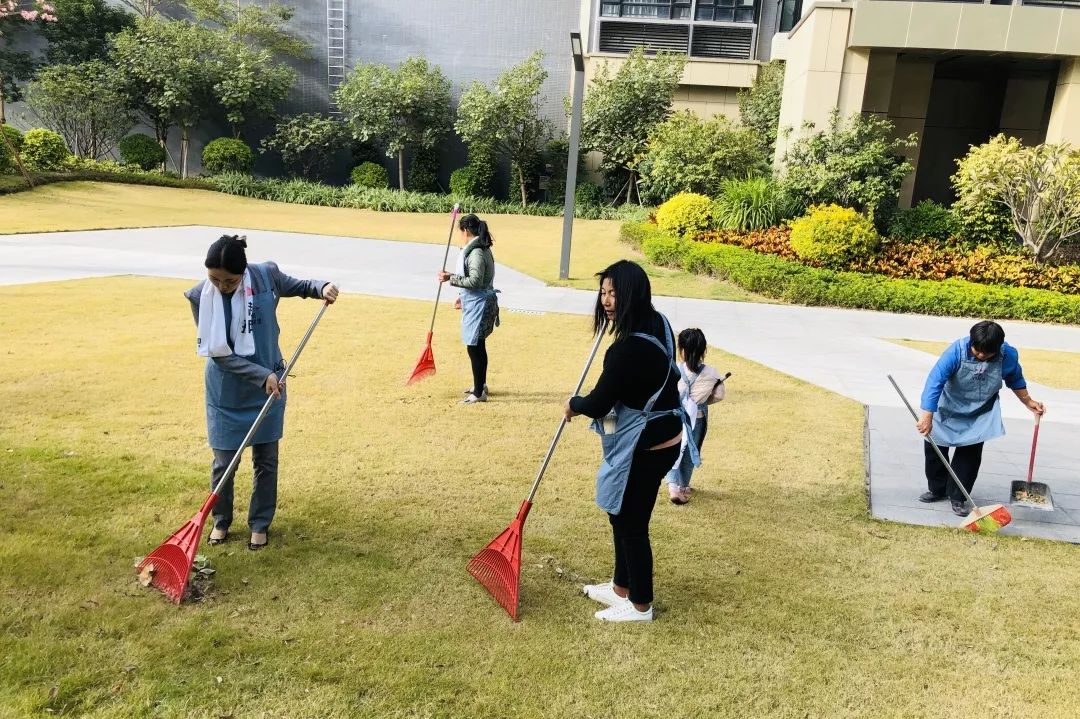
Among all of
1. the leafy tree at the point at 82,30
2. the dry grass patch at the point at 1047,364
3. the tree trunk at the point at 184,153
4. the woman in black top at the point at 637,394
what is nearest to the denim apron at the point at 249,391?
the woman in black top at the point at 637,394

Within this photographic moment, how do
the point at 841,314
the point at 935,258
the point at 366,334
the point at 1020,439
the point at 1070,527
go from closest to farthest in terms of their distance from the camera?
1. the point at 1070,527
2. the point at 1020,439
3. the point at 366,334
4. the point at 841,314
5. the point at 935,258

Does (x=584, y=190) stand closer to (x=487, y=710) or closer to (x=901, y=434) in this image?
(x=901, y=434)

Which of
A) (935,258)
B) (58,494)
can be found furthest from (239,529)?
(935,258)

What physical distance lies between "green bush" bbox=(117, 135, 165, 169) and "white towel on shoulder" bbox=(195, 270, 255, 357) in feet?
86.1

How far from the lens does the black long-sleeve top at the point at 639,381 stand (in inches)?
127

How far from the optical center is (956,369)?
4.92m

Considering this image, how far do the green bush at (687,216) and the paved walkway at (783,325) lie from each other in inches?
153

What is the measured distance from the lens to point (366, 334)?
9242mm

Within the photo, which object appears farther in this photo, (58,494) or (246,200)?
(246,200)

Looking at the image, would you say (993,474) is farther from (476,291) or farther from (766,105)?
(766,105)

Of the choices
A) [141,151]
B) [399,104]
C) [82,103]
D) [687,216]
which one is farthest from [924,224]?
[82,103]

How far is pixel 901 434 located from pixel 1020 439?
3.35 feet

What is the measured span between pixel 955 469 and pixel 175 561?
4750mm

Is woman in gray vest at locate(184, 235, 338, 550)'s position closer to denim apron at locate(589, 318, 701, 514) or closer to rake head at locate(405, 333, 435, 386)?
denim apron at locate(589, 318, 701, 514)
